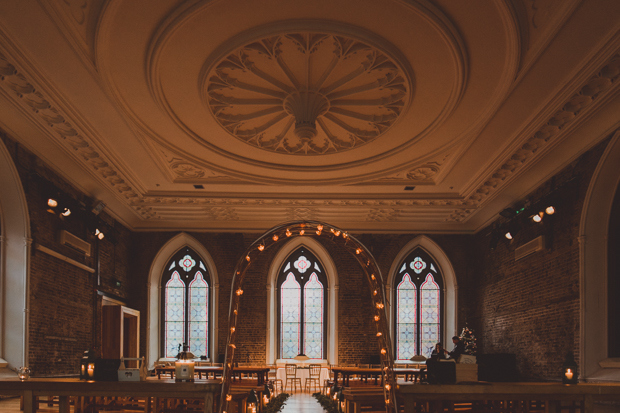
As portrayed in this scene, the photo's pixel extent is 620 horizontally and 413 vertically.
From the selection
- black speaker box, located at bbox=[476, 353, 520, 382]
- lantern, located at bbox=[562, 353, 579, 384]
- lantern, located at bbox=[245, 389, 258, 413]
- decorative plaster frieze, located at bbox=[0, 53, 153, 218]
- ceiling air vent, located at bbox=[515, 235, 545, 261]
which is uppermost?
decorative plaster frieze, located at bbox=[0, 53, 153, 218]

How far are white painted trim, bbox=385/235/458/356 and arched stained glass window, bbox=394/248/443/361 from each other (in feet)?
0.74

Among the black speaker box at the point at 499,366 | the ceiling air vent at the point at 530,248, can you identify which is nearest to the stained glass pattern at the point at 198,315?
the black speaker box at the point at 499,366

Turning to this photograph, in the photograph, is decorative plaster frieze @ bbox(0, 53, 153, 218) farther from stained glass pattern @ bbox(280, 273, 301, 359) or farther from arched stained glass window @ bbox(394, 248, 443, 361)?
arched stained glass window @ bbox(394, 248, 443, 361)

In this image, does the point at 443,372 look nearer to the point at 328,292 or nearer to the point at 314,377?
the point at 314,377

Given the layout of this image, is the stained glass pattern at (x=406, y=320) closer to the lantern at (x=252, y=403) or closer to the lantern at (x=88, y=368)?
the lantern at (x=252, y=403)

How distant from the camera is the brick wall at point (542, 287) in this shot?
10.8m

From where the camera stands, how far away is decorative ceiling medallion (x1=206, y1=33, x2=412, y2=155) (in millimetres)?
8094

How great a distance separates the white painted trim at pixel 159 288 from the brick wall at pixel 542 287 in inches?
310

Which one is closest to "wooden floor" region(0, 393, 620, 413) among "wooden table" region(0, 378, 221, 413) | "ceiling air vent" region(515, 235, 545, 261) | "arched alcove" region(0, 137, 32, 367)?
"arched alcove" region(0, 137, 32, 367)

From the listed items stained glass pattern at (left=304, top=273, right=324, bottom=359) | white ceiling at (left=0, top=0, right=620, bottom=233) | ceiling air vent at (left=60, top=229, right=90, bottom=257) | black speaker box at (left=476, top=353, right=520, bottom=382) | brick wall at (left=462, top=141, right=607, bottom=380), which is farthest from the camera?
stained glass pattern at (left=304, top=273, right=324, bottom=359)

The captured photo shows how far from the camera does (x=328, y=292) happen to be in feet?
59.7

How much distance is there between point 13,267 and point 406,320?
11.6 m

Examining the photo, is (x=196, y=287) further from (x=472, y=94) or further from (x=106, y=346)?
(x=472, y=94)

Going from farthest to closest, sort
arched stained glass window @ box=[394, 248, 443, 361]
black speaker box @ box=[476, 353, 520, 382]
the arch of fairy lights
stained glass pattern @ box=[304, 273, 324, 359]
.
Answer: stained glass pattern @ box=[304, 273, 324, 359], arched stained glass window @ box=[394, 248, 443, 361], black speaker box @ box=[476, 353, 520, 382], the arch of fairy lights
